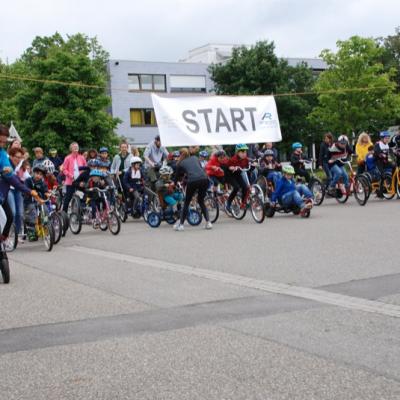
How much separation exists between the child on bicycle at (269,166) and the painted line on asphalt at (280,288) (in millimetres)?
7112

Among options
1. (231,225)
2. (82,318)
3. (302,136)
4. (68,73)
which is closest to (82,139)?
(68,73)

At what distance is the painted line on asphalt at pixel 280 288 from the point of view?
620cm

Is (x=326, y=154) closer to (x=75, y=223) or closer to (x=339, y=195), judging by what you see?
(x=339, y=195)

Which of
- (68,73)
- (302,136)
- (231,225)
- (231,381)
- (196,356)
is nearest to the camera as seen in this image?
(231,381)

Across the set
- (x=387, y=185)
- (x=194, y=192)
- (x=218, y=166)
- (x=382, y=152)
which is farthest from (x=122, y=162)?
(x=387, y=185)

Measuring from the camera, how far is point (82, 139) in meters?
43.4

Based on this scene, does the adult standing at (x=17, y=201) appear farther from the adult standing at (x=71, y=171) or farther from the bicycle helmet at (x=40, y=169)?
the adult standing at (x=71, y=171)

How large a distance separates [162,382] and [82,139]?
132 ft

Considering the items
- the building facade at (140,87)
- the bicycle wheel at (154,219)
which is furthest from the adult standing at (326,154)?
the building facade at (140,87)

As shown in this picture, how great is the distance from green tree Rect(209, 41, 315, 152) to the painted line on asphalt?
4116 cm

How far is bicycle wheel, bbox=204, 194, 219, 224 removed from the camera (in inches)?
591

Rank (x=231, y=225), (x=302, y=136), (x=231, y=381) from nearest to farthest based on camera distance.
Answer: (x=231, y=381), (x=231, y=225), (x=302, y=136)

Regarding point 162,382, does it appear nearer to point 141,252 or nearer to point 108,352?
point 108,352

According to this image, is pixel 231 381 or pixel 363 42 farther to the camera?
pixel 363 42
